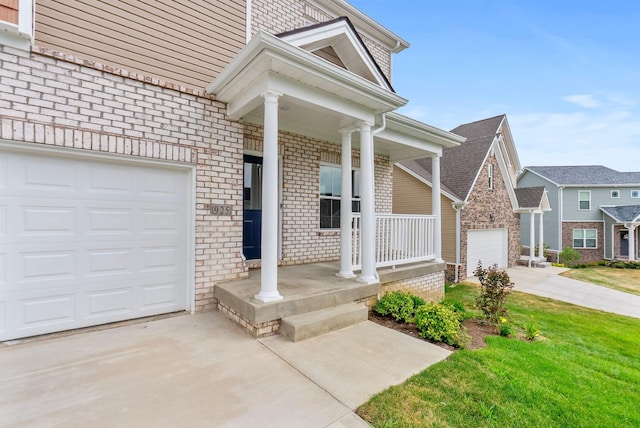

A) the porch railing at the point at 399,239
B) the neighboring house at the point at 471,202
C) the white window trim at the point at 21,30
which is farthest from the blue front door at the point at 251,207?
the neighboring house at the point at 471,202

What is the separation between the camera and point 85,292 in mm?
3498

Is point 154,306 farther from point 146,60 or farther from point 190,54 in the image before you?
point 190,54

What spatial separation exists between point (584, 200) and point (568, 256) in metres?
5.31

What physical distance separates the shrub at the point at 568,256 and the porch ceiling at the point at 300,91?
757 inches

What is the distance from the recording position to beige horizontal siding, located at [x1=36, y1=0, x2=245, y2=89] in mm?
3355

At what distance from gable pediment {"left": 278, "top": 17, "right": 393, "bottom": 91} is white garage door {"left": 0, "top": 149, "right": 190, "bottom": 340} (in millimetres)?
2697

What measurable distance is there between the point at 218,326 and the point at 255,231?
2.20 m

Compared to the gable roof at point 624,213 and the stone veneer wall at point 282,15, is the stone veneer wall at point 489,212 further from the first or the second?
the gable roof at point 624,213

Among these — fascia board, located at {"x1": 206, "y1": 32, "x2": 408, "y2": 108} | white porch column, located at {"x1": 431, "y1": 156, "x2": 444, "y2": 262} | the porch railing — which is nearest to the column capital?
fascia board, located at {"x1": 206, "y1": 32, "x2": 408, "y2": 108}

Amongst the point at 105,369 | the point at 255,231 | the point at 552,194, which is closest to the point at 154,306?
the point at 105,369

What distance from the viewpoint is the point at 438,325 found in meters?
3.67

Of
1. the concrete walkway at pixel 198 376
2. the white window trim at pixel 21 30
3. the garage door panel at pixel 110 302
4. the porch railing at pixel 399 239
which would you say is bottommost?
the concrete walkway at pixel 198 376

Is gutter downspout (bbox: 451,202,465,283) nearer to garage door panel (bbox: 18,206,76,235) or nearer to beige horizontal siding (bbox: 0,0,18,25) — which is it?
garage door panel (bbox: 18,206,76,235)

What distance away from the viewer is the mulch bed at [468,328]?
3.67 meters
